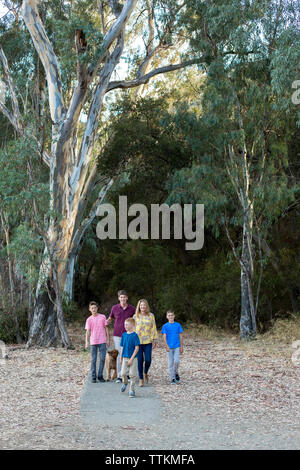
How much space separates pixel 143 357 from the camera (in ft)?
33.1

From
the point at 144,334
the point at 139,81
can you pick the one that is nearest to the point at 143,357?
the point at 144,334

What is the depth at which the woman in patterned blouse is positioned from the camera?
986 cm

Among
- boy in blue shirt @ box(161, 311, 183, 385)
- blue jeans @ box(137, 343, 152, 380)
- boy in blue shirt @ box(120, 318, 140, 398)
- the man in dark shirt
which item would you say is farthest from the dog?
boy in blue shirt @ box(120, 318, 140, 398)

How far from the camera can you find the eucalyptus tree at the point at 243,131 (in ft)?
57.9

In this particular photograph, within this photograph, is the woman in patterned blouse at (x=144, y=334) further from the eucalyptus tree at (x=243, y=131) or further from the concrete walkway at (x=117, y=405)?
the eucalyptus tree at (x=243, y=131)

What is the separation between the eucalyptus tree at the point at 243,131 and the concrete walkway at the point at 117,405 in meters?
9.19

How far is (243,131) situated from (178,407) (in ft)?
36.2

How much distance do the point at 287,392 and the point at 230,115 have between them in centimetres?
1077

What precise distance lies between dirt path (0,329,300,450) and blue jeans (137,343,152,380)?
0.32 metres

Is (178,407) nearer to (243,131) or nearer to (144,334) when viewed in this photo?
(144,334)

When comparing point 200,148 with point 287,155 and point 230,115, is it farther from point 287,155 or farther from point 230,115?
point 287,155

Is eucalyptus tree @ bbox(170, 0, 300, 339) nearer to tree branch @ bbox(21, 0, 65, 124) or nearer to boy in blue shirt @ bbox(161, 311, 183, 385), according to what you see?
tree branch @ bbox(21, 0, 65, 124)

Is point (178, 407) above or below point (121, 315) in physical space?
below

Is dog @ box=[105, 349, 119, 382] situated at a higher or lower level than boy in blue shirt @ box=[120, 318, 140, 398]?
lower
